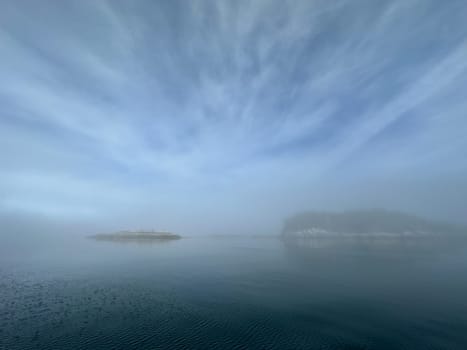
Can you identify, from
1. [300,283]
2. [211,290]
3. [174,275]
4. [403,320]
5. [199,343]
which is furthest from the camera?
[174,275]

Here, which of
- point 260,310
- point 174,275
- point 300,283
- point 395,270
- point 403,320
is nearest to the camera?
point 403,320

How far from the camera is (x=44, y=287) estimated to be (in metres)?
59.0

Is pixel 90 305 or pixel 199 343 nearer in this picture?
pixel 199 343

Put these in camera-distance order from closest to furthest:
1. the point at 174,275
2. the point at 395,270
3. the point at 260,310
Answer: the point at 260,310, the point at 174,275, the point at 395,270

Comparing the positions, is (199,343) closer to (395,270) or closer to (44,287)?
(44,287)

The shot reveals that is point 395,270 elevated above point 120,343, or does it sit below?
above

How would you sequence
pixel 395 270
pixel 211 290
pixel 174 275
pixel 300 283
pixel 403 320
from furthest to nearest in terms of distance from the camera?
pixel 395 270, pixel 174 275, pixel 300 283, pixel 211 290, pixel 403 320

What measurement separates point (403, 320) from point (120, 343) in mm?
46331

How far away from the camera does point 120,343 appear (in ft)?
96.5

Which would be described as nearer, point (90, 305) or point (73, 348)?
point (73, 348)

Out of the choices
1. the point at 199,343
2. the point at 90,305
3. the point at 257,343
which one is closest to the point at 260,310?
the point at 257,343

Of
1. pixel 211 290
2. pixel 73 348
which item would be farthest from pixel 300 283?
pixel 73 348

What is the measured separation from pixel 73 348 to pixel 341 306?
46.7 m

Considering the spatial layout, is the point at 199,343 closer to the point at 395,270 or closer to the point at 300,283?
the point at 300,283
